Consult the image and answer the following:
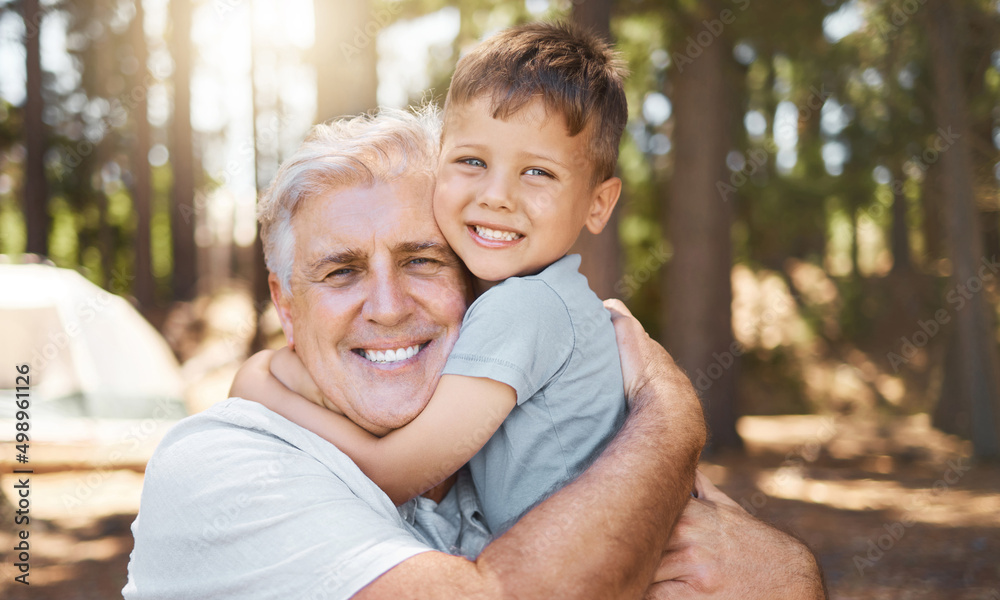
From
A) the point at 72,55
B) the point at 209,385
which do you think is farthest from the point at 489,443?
the point at 72,55

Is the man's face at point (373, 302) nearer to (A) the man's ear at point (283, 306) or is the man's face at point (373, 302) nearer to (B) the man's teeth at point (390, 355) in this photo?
(B) the man's teeth at point (390, 355)

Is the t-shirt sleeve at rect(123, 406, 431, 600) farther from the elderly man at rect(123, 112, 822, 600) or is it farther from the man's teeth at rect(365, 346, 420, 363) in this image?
the man's teeth at rect(365, 346, 420, 363)

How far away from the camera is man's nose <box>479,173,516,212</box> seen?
2234mm

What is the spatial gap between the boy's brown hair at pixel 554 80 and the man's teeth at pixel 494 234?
0.35m

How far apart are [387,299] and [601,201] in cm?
93

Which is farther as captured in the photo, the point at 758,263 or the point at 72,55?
the point at 72,55

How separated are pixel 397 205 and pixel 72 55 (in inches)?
962

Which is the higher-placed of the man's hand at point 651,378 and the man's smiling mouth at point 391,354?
the man's smiling mouth at point 391,354

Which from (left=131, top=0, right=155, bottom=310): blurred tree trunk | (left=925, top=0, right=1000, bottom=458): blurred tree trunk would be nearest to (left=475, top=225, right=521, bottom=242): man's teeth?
(left=925, top=0, right=1000, bottom=458): blurred tree trunk

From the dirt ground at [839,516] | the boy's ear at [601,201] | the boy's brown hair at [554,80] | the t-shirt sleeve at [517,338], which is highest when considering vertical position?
the boy's brown hair at [554,80]

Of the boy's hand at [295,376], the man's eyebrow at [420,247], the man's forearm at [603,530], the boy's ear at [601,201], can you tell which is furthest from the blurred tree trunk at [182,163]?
the man's forearm at [603,530]

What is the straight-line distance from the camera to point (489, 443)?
214 cm

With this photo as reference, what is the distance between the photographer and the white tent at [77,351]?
8297 millimetres

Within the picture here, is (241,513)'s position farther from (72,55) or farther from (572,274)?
(72,55)
